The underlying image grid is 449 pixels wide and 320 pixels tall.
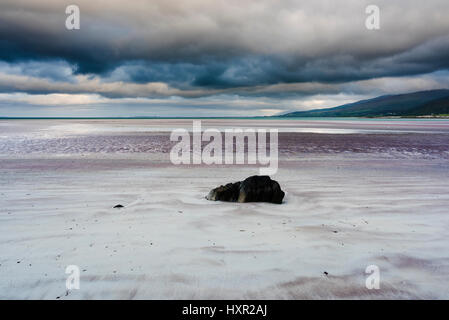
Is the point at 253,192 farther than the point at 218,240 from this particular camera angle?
Yes

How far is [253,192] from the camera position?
859 cm

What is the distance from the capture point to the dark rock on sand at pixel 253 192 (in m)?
8.59

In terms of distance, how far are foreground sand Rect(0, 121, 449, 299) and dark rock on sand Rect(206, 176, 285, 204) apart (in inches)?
14.2

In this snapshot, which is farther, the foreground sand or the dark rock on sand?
the dark rock on sand

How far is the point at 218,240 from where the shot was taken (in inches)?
229

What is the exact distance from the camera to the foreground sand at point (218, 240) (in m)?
4.21

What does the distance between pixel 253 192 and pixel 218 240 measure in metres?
3.02

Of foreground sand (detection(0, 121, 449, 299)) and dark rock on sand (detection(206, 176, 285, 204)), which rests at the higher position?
dark rock on sand (detection(206, 176, 285, 204))

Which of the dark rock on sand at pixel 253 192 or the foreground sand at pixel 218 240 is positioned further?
the dark rock on sand at pixel 253 192

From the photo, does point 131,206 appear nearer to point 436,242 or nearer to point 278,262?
point 278,262

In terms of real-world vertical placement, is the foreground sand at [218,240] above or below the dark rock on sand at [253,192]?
below

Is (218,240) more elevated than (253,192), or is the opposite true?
(253,192)

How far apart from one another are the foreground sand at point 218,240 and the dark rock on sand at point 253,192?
36 cm

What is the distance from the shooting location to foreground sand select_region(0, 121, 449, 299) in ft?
13.8
